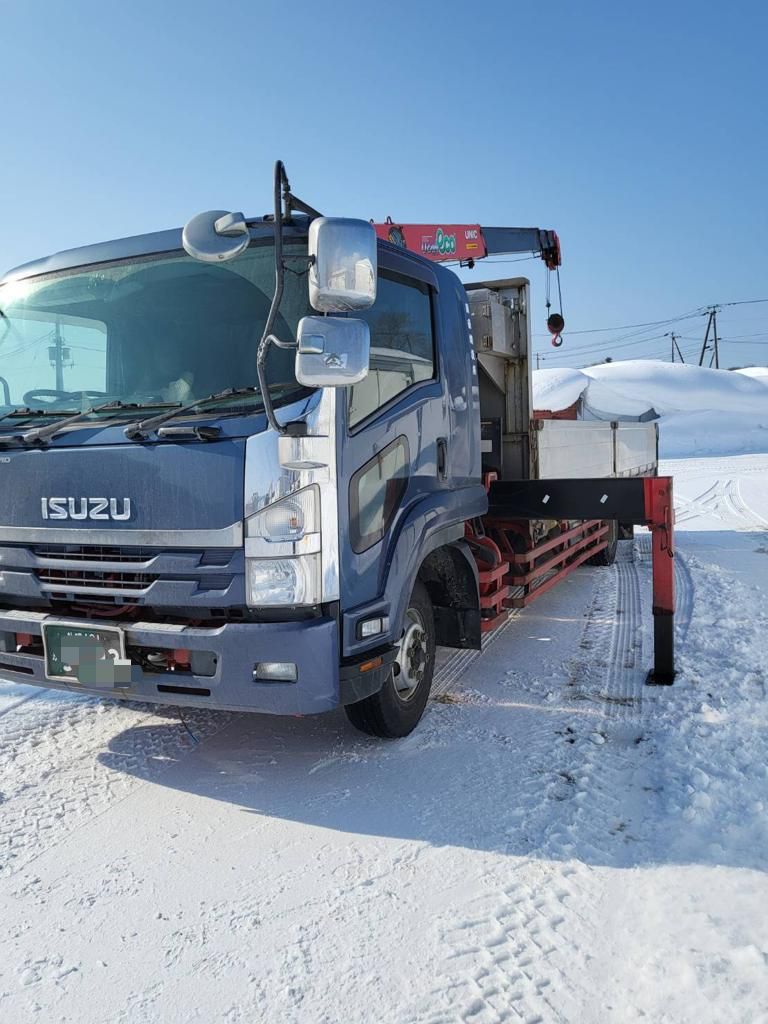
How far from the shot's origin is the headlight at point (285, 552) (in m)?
3.05

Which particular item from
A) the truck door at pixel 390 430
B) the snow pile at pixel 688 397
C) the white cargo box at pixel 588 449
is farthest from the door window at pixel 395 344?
the snow pile at pixel 688 397

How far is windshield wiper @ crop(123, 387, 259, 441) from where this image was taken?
10.4 ft

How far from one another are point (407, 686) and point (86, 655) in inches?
60.8

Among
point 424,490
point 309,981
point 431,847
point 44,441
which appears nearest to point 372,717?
point 431,847

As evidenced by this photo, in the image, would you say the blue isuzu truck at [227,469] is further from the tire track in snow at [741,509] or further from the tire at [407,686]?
the tire track in snow at [741,509]

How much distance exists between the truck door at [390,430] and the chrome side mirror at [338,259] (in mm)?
463

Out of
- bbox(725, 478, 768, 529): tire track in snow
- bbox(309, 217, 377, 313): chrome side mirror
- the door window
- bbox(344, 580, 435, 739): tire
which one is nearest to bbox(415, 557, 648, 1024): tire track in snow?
bbox(344, 580, 435, 739): tire

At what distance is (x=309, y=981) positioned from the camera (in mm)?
2242

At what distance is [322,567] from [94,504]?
39.6 inches

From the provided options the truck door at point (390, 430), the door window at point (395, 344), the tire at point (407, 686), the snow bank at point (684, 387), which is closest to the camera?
the truck door at point (390, 430)

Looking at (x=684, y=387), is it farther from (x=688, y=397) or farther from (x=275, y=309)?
(x=275, y=309)

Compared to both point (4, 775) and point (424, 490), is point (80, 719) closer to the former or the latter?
point (4, 775)

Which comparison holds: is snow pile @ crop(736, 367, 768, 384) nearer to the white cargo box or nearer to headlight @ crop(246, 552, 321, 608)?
the white cargo box

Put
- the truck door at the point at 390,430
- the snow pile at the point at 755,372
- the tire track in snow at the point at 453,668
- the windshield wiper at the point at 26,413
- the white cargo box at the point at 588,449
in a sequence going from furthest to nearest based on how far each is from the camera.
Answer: the snow pile at the point at 755,372 < the white cargo box at the point at 588,449 < the tire track in snow at the point at 453,668 < the windshield wiper at the point at 26,413 < the truck door at the point at 390,430
